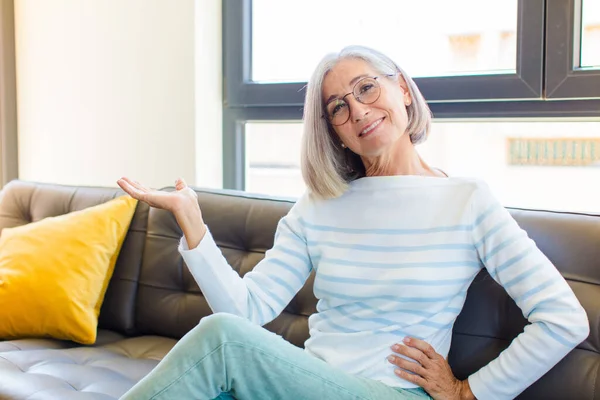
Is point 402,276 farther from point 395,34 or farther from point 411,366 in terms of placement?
point 395,34

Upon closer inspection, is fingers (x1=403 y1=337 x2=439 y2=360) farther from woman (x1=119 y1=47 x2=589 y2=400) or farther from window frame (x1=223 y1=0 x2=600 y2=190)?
window frame (x1=223 y1=0 x2=600 y2=190)

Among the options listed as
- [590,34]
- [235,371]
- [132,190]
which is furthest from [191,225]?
[590,34]

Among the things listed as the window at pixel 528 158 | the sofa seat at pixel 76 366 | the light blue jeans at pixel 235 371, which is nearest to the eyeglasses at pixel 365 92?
the light blue jeans at pixel 235 371

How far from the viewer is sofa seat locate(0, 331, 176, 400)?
162cm

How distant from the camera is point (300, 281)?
1.66 m

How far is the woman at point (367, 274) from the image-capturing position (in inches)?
49.9

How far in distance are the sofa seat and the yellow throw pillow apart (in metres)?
0.06

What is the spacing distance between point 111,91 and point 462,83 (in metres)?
1.36

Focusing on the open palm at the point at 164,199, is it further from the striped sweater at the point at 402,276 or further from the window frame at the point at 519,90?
the window frame at the point at 519,90

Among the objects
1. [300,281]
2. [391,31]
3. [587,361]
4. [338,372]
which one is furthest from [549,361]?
[391,31]

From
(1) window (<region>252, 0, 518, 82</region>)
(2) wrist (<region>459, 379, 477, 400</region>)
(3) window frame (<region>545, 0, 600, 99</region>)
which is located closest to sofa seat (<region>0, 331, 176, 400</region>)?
(2) wrist (<region>459, 379, 477, 400</region>)

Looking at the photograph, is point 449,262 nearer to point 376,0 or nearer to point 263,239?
point 263,239

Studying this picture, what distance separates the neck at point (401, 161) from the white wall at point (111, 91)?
1.06 meters

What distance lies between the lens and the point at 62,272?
2.04 meters
